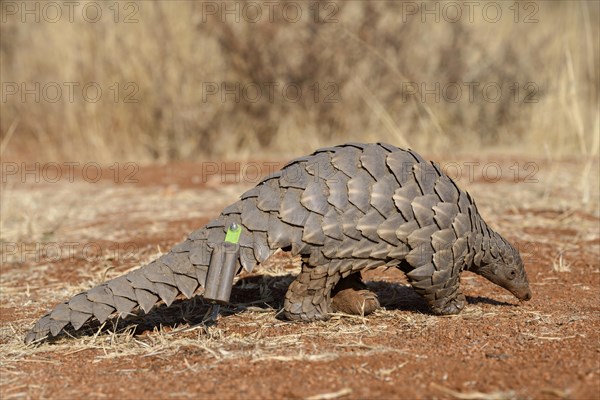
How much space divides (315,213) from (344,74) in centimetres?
795

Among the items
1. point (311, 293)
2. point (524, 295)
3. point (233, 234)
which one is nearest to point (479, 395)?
point (311, 293)

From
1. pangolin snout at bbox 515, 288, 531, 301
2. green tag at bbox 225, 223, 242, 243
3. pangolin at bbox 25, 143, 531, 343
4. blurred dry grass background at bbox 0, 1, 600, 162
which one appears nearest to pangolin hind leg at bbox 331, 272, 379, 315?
pangolin at bbox 25, 143, 531, 343

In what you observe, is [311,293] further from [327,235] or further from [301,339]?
[327,235]

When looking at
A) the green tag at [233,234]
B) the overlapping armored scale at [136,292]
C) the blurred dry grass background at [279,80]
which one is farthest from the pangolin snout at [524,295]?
the blurred dry grass background at [279,80]

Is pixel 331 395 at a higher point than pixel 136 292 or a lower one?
lower

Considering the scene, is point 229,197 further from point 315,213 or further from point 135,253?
point 315,213

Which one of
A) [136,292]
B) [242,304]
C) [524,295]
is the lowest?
[242,304]

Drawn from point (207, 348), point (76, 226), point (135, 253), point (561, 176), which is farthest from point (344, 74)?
point (207, 348)

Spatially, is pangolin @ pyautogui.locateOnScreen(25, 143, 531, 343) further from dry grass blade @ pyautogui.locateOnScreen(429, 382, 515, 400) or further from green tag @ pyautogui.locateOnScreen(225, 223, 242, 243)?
dry grass blade @ pyautogui.locateOnScreen(429, 382, 515, 400)

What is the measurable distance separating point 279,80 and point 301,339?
26.1 feet

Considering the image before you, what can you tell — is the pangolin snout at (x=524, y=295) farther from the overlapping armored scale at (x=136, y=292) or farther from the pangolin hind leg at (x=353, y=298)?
the overlapping armored scale at (x=136, y=292)

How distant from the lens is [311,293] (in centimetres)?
372

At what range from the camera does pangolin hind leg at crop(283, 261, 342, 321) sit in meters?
3.63

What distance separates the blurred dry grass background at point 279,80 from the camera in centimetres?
1052
